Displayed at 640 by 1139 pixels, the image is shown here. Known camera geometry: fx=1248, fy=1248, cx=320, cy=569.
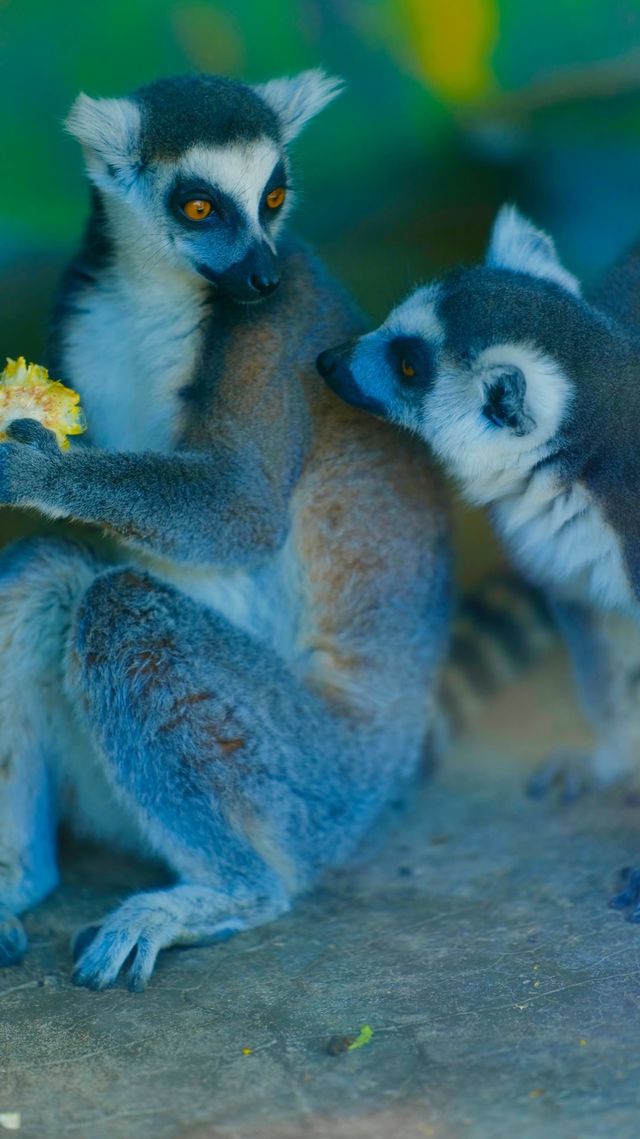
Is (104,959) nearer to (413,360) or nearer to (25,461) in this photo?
(25,461)

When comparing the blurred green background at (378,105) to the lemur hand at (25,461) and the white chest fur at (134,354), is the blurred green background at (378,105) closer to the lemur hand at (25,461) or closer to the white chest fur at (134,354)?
the white chest fur at (134,354)

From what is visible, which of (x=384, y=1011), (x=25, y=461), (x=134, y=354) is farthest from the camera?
(x=134, y=354)

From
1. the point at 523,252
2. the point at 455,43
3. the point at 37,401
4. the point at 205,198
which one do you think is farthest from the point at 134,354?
the point at 455,43

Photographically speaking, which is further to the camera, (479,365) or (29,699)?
(29,699)

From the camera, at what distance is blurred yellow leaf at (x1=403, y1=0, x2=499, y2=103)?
5.05 meters

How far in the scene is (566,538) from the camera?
11.8 feet

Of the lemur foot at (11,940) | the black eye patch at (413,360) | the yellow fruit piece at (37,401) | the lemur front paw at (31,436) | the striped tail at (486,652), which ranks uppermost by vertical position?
the black eye patch at (413,360)

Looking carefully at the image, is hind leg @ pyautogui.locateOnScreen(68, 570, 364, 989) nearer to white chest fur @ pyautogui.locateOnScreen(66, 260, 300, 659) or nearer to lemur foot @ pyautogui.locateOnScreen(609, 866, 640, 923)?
white chest fur @ pyautogui.locateOnScreen(66, 260, 300, 659)

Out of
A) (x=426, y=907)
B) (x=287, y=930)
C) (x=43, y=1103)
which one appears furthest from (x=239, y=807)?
(x=43, y=1103)

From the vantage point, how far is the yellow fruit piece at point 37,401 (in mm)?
3377

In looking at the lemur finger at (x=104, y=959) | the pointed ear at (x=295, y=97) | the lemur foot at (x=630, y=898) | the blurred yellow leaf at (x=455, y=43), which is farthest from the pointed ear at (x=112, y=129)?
the lemur foot at (x=630, y=898)

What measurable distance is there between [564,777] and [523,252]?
1.88m

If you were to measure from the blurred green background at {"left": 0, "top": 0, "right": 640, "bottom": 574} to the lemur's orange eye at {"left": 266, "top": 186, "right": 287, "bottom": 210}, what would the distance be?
0.69 m

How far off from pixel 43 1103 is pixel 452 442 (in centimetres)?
→ 203
